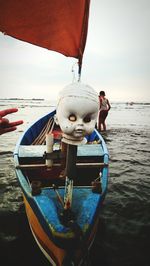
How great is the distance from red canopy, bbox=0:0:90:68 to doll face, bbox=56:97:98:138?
5.82 ft

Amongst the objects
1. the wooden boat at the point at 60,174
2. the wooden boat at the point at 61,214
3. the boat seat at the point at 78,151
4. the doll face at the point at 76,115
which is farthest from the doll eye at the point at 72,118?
the boat seat at the point at 78,151

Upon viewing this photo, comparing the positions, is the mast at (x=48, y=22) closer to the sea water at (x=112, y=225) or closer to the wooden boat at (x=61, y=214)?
the wooden boat at (x=61, y=214)

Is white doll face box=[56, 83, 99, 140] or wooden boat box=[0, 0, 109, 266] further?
wooden boat box=[0, 0, 109, 266]

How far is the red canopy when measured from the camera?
279 cm

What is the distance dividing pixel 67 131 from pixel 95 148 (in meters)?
2.35

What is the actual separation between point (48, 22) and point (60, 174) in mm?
2355

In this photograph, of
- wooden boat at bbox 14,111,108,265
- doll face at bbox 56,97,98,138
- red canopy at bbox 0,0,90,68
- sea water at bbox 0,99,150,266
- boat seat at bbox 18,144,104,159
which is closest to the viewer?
doll face at bbox 56,97,98,138

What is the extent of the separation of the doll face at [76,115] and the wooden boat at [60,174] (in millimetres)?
256

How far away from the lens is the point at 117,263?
290 centimetres

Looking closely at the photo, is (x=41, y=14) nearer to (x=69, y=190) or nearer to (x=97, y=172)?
(x=69, y=190)

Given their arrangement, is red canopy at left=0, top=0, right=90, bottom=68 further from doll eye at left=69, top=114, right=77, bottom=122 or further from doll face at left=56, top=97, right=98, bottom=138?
doll eye at left=69, top=114, right=77, bottom=122

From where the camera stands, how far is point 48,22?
128 inches

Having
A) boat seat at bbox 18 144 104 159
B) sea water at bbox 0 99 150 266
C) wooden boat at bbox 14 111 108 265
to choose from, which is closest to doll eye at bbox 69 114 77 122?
wooden boat at bbox 14 111 108 265

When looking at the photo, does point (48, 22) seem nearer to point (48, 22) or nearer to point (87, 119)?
point (48, 22)
